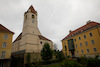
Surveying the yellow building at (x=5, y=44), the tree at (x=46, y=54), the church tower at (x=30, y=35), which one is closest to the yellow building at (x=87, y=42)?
the tree at (x=46, y=54)

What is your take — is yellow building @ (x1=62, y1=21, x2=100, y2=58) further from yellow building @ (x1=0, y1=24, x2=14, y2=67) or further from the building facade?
yellow building @ (x1=0, y1=24, x2=14, y2=67)

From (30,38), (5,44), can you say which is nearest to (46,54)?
(30,38)

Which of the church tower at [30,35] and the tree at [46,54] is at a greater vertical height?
the church tower at [30,35]

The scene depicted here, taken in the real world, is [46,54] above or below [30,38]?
below

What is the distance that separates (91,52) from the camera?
995 inches

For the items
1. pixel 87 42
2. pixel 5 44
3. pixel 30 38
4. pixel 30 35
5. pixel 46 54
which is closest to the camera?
pixel 46 54

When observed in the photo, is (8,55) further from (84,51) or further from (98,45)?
(98,45)

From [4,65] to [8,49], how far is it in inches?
196

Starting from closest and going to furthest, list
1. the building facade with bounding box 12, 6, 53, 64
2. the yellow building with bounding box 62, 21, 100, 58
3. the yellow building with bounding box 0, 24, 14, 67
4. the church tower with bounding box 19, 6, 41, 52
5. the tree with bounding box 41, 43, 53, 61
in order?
the yellow building with bounding box 0, 24, 14, 67 < the tree with bounding box 41, 43, 53, 61 < the yellow building with bounding box 62, 21, 100, 58 < the building facade with bounding box 12, 6, 53, 64 < the church tower with bounding box 19, 6, 41, 52

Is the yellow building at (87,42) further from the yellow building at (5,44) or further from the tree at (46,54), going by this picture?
the yellow building at (5,44)

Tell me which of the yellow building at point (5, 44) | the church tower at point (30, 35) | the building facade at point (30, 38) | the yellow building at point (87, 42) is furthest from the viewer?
the church tower at point (30, 35)

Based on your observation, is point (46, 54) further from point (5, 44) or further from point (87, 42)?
point (87, 42)

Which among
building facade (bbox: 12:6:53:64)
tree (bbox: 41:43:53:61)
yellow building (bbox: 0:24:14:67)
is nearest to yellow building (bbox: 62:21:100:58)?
tree (bbox: 41:43:53:61)

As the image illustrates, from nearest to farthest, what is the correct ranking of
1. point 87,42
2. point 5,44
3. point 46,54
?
1. point 46,54
2. point 5,44
3. point 87,42
